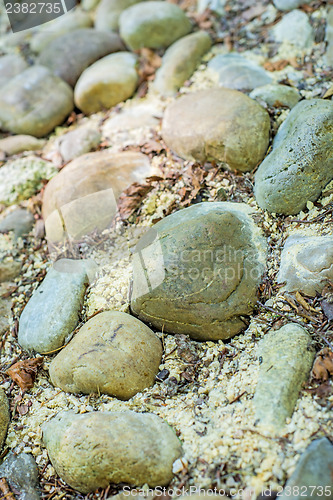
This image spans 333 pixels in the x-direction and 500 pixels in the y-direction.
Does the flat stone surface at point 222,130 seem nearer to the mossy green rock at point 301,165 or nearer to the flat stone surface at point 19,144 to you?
the mossy green rock at point 301,165

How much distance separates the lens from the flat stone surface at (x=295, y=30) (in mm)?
3715

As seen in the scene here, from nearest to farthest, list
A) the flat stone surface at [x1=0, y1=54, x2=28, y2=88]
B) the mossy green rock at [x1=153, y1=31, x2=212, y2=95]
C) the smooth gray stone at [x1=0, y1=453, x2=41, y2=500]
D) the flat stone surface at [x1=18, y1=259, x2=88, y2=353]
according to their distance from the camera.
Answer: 1. the smooth gray stone at [x1=0, y1=453, x2=41, y2=500]
2. the flat stone surface at [x1=18, y1=259, x2=88, y2=353]
3. the mossy green rock at [x1=153, y1=31, x2=212, y2=95]
4. the flat stone surface at [x1=0, y1=54, x2=28, y2=88]

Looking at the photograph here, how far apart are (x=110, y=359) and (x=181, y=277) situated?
663 millimetres

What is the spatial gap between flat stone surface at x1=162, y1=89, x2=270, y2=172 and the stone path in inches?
0.5

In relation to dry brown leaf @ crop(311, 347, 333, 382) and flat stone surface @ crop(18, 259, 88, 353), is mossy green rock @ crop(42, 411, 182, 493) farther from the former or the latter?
dry brown leaf @ crop(311, 347, 333, 382)

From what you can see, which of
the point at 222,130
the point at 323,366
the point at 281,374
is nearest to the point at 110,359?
the point at 281,374

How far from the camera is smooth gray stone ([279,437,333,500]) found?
5.49ft

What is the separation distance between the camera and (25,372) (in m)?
2.61

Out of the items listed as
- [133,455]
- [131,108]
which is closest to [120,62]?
[131,108]

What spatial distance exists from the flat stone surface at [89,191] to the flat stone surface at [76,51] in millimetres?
1684

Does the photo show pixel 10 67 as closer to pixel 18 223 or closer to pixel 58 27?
pixel 58 27

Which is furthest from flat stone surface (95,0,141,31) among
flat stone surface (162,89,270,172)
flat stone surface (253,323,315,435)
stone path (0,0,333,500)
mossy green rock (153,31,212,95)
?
flat stone surface (253,323,315,435)

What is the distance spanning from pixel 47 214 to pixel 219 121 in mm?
1651

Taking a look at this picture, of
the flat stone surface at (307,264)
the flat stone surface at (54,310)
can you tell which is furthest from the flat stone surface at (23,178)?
the flat stone surface at (307,264)
